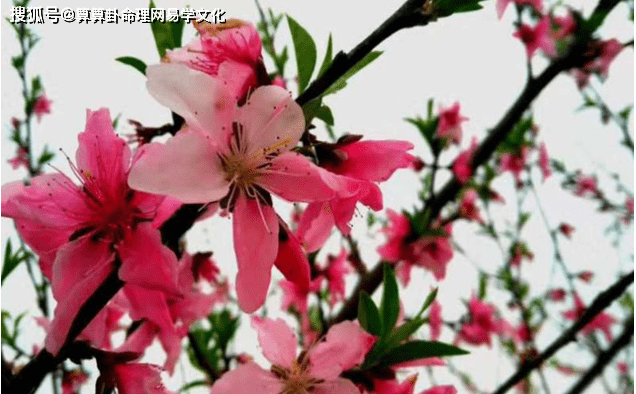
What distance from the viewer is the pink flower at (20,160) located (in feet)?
10.5

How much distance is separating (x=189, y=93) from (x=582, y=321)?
1524 mm

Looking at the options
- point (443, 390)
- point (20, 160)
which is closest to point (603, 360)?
point (443, 390)

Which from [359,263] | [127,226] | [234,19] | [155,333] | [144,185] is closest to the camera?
[144,185]

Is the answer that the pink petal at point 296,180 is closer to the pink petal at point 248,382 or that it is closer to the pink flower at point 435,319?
the pink petal at point 248,382

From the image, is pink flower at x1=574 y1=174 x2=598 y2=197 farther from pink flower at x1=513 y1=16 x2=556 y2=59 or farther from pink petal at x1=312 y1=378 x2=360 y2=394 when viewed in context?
pink petal at x1=312 y1=378 x2=360 y2=394

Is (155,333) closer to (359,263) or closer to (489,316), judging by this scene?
(359,263)

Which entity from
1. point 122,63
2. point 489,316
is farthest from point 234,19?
point 489,316

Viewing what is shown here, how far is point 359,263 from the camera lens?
8.73 ft

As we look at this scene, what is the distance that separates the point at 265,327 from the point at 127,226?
400 mm

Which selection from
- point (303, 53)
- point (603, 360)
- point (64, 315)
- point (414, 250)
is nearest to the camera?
point (64, 315)

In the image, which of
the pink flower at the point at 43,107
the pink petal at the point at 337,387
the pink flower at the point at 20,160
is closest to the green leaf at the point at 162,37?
the pink petal at the point at 337,387

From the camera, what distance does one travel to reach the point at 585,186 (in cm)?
466

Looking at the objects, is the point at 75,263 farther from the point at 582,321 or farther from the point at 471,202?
the point at 471,202

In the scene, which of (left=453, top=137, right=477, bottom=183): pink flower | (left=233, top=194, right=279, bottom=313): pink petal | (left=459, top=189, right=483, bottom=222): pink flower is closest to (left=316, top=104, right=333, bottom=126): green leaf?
(left=233, top=194, right=279, bottom=313): pink petal
